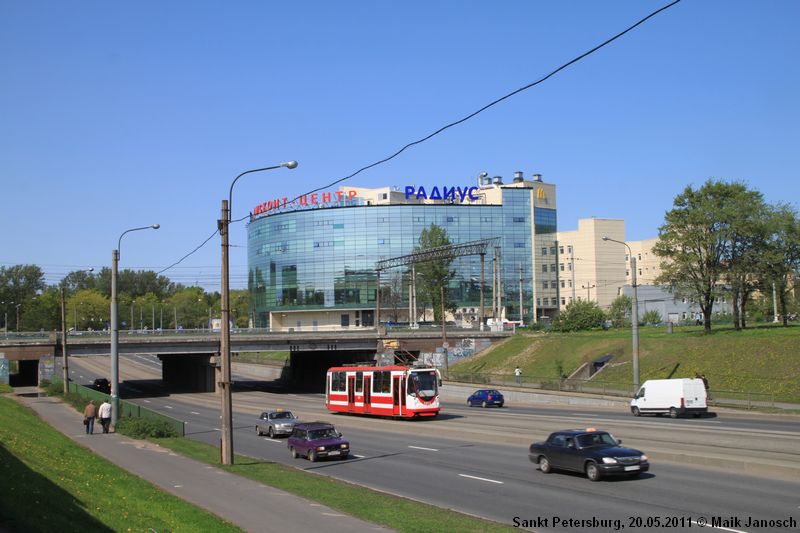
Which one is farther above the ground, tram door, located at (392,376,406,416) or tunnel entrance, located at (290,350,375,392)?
tram door, located at (392,376,406,416)

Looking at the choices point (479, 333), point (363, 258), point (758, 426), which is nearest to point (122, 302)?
point (363, 258)

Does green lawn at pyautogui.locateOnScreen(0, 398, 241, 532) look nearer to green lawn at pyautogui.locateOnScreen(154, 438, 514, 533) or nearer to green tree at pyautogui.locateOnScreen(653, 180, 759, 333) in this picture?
green lawn at pyautogui.locateOnScreen(154, 438, 514, 533)

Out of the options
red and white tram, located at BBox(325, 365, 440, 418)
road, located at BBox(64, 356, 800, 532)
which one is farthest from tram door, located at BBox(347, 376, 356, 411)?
road, located at BBox(64, 356, 800, 532)

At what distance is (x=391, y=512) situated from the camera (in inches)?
690

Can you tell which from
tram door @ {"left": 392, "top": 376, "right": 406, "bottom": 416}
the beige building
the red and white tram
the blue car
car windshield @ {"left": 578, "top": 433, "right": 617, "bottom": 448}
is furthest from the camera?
the beige building

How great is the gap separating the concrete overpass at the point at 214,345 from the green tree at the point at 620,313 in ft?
56.8

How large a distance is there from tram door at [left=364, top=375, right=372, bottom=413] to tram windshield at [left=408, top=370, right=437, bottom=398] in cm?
434

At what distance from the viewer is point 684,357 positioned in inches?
2318

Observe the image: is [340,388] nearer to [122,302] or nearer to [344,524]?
[344,524]

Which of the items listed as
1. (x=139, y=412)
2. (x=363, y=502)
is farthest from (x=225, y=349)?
(x=139, y=412)

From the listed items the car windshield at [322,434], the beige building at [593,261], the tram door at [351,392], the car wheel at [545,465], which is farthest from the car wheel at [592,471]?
the beige building at [593,261]

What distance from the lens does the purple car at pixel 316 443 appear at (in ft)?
94.9

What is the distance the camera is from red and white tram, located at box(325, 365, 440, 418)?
147 ft

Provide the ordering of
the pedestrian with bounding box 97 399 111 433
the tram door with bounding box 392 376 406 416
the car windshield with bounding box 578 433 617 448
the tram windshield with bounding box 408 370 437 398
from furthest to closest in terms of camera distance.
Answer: the tram door with bounding box 392 376 406 416, the tram windshield with bounding box 408 370 437 398, the pedestrian with bounding box 97 399 111 433, the car windshield with bounding box 578 433 617 448
